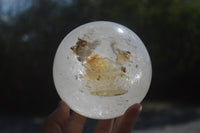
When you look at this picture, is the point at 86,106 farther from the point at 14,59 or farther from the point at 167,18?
the point at 167,18

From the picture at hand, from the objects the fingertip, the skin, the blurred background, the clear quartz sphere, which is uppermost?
the clear quartz sphere

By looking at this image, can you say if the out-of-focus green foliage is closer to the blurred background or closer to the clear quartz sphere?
the blurred background

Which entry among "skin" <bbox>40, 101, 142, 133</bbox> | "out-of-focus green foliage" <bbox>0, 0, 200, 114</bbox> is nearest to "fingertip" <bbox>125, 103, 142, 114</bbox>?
"skin" <bbox>40, 101, 142, 133</bbox>

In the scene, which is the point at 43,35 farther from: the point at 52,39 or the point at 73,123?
the point at 73,123

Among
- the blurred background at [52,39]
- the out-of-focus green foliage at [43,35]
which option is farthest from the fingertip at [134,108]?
the out-of-focus green foliage at [43,35]

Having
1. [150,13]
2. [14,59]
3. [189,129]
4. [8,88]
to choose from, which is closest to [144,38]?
[150,13]

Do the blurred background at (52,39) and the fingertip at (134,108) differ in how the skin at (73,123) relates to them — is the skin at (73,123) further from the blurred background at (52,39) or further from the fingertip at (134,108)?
the blurred background at (52,39)
